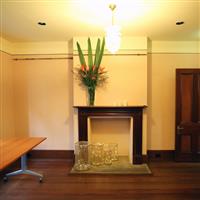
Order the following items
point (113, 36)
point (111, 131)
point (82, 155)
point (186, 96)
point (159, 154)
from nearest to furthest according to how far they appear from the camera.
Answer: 1. point (113, 36)
2. point (82, 155)
3. point (186, 96)
4. point (111, 131)
5. point (159, 154)

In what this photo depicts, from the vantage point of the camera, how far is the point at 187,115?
4.32 meters

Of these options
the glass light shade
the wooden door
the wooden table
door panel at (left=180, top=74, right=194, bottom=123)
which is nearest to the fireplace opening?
the wooden door

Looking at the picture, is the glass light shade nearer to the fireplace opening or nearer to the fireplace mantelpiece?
the fireplace mantelpiece

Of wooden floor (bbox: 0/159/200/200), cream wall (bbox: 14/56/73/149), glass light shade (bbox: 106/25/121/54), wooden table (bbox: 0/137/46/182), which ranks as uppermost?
glass light shade (bbox: 106/25/121/54)

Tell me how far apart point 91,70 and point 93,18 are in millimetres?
1125

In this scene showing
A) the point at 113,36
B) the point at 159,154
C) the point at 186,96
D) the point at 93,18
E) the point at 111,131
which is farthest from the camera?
the point at 159,154

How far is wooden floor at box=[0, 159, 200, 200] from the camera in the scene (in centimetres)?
289

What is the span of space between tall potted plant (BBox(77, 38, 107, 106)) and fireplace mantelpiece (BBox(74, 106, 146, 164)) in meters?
0.20

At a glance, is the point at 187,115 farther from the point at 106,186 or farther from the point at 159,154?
the point at 106,186

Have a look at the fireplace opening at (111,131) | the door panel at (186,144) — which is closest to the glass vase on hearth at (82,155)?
the fireplace opening at (111,131)

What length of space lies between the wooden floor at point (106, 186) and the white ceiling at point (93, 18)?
2735 millimetres

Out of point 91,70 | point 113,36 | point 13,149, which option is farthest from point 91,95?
point 13,149

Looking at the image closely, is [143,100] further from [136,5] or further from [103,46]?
[136,5]

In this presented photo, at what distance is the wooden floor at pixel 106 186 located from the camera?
2.89 m
